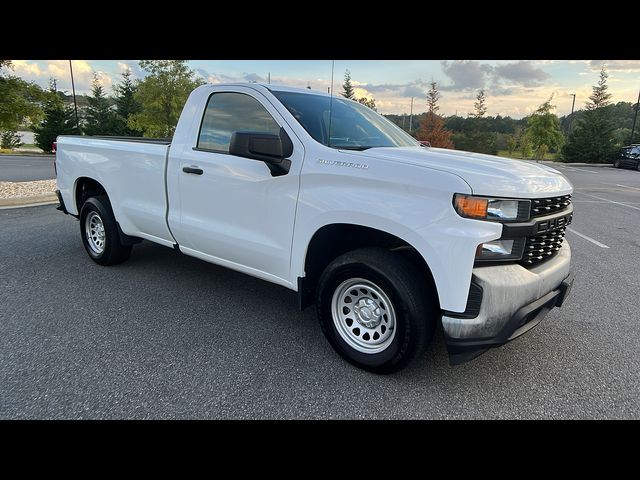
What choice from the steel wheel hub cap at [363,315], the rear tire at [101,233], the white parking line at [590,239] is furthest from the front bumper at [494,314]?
the white parking line at [590,239]

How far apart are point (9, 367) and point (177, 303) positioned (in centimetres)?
143

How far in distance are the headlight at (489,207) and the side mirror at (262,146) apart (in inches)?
50.7

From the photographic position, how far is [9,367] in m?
2.93

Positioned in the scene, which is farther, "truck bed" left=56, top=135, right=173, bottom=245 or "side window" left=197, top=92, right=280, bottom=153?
"truck bed" left=56, top=135, right=173, bottom=245

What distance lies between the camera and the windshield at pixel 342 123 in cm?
334

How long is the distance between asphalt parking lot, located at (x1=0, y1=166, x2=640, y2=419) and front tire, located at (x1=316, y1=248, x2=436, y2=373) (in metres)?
A: 0.20

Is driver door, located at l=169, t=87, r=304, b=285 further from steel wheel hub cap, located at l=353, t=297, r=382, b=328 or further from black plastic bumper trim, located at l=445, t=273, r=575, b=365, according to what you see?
black plastic bumper trim, located at l=445, t=273, r=575, b=365

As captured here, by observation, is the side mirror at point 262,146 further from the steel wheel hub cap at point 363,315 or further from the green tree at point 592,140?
the green tree at point 592,140

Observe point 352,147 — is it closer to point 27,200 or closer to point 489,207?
point 489,207

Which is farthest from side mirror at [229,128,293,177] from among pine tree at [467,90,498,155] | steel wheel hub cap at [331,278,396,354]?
pine tree at [467,90,498,155]

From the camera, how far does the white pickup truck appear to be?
8.15ft

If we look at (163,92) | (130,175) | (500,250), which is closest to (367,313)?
(500,250)

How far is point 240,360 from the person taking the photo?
122 inches
